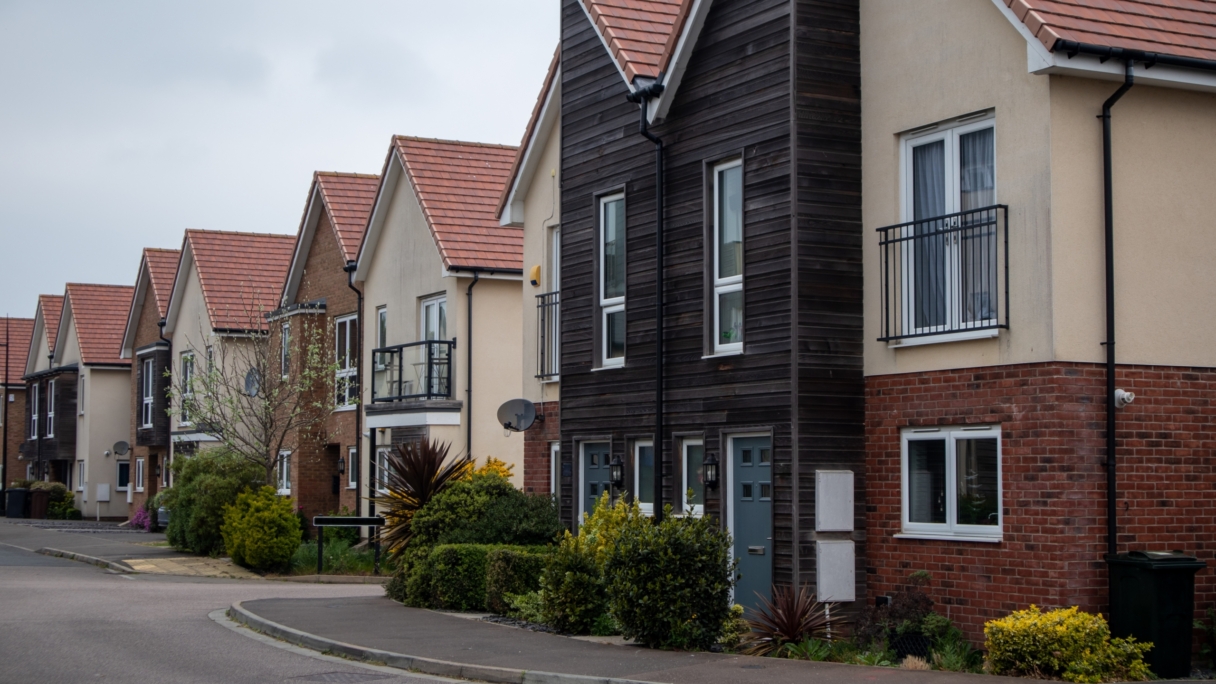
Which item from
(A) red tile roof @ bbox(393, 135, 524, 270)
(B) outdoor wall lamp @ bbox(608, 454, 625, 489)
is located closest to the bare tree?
(A) red tile roof @ bbox(393, 135, 524, 270)

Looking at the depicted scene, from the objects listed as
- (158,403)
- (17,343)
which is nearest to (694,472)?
(158,403)

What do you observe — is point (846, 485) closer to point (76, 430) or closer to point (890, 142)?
point (890, 142)

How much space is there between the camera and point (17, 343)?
6806 cm

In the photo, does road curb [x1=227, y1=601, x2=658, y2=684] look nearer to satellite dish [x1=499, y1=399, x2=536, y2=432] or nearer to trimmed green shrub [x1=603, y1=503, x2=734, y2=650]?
trimmed green shrub [x1=603, y1=503, x2=734, y2=650]

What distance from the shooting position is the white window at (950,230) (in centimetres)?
1327

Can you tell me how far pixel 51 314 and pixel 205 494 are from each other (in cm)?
3176

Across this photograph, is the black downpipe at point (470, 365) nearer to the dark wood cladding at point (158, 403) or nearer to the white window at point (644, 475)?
the white window at point (644, 475)

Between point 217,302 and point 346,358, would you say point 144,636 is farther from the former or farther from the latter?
point 217,302

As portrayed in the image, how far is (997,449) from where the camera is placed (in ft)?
42.6

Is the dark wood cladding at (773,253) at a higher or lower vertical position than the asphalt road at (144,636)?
higher

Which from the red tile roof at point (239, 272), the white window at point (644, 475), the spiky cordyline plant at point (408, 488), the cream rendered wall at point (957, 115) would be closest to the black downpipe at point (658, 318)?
the white window at point (644, 475)

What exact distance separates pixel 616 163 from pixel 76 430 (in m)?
41.6

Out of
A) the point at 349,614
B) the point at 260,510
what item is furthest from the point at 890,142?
Result: the point at 260,510

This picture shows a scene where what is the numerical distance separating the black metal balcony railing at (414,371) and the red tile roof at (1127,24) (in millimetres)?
15111
